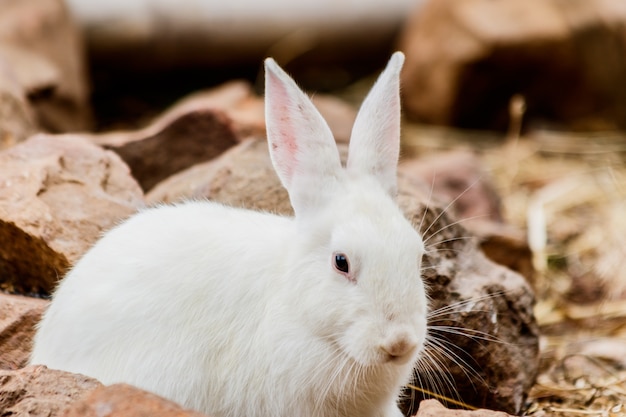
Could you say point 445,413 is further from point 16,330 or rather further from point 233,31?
point 233,31

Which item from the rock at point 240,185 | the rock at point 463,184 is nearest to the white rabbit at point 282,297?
the rock at point 240,185

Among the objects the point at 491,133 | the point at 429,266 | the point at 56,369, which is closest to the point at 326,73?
the point at 491,133

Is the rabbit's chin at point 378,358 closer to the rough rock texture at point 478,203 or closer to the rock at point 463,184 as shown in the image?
the rough rock texture at point 478,203

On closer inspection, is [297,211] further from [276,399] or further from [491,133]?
[491,133]

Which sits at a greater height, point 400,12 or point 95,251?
point 400,12

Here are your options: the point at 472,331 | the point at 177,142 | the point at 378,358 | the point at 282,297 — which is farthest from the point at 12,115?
the point at 378,358

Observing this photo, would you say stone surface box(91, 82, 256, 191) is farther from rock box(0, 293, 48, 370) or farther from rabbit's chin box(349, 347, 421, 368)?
rabbit's chin box(349, 347, 421, 368)

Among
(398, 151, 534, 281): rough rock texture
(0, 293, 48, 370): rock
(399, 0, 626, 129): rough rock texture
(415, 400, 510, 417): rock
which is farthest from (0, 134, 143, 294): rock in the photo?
(399, 0, 626, 129): rough rock texture
